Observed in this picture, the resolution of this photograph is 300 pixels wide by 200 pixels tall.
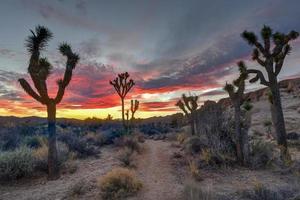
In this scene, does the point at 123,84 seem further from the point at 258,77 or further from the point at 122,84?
the point at 258,77

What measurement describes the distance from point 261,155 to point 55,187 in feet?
22.4

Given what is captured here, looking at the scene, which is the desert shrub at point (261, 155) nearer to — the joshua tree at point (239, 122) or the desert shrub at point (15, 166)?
the joshua tree at point (239, 122)

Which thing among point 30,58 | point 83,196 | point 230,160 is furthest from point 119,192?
point 30,58

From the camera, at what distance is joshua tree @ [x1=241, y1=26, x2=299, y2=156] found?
12219 millimetres

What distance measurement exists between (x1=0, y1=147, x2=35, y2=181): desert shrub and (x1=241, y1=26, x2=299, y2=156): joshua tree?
9.09 m

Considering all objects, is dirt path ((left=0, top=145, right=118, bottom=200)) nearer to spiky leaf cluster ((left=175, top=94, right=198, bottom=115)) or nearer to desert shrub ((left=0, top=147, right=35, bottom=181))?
desert shrub ((left=0, top=147, right=35, bottom=181))

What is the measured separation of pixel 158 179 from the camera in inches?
352

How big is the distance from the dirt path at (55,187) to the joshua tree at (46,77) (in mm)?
529

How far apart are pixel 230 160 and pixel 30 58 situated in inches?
295

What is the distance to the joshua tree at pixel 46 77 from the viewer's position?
372 inches

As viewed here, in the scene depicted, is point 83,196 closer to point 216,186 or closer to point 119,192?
point 119,192

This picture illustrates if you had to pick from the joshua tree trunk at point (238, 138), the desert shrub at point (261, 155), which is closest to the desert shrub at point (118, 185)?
the joshua tree trunk at point (238, 138)

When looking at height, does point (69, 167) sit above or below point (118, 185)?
above

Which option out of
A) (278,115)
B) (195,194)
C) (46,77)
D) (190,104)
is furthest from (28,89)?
(190,104)
